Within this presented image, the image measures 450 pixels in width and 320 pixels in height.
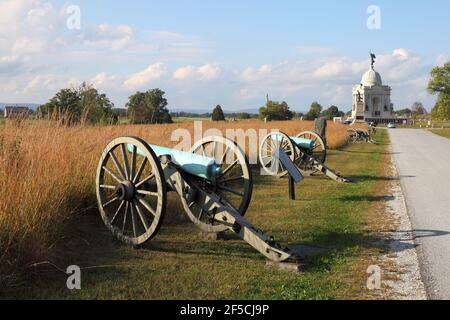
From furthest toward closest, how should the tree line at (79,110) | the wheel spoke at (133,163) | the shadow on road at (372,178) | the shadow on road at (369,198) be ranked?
the shadow on road at (372,178) < the shadow on road at (369,198) < the tree line at (79,110) < the wheel spoke at (133,163)

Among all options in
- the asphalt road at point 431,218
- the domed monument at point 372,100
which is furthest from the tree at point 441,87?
the asphalt road at point 431,218

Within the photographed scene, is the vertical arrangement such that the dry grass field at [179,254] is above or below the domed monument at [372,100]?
below

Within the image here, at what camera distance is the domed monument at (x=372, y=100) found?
372 ft

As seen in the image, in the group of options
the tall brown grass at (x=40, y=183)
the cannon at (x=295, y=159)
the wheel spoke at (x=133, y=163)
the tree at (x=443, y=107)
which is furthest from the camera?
the tree at (x=443, y=107)

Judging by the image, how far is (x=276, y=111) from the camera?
194ft

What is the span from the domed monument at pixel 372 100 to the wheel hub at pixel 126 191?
111m

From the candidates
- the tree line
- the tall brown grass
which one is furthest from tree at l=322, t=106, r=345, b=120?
the tall brown grass

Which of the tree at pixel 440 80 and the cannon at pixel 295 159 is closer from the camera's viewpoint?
the cannon at pixel 295 159

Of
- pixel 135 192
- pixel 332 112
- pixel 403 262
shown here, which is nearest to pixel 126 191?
pixel 135 192

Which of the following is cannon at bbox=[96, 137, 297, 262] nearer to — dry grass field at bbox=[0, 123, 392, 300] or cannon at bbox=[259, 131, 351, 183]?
dry grass field at bbox=[0, 123, 392, 300]

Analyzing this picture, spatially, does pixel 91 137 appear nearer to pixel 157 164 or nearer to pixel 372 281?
pixel 157 164

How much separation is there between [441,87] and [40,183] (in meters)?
91.2

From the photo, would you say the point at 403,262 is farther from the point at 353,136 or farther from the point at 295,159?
the point at 353,136

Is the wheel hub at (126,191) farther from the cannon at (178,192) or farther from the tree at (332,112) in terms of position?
the tree at (332,112)
